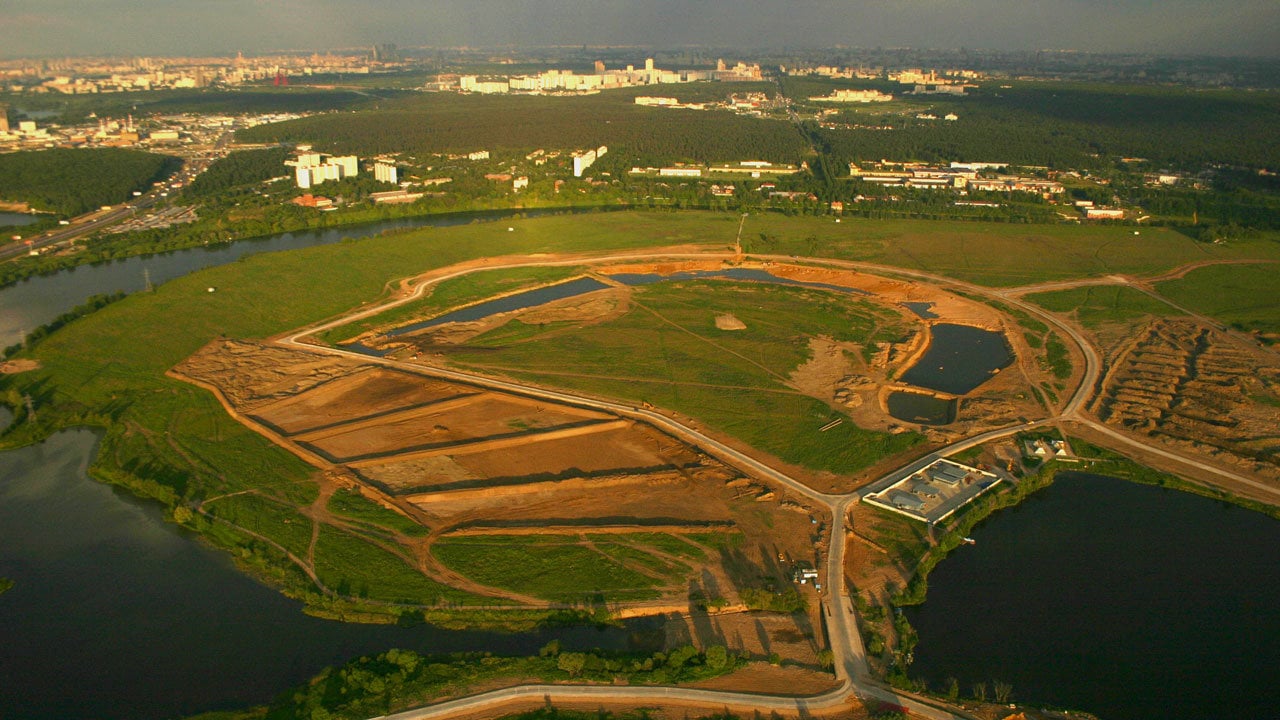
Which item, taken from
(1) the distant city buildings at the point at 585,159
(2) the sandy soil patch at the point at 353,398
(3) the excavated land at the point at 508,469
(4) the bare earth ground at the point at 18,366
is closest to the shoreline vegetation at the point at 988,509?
(3) the excavated land at the point at 508,469

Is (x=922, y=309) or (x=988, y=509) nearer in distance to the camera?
Result: (x=988, y=509)

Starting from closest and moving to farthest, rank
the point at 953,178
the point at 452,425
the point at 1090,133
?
1. the point at 452,425
2. the point at 953,178
3. the point at 1090,133

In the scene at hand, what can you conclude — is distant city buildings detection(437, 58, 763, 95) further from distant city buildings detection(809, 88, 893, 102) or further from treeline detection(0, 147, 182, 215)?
treeline detection(0, 147, 182, 215)

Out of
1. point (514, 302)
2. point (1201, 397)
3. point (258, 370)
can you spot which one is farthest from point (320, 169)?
point (1201, 397)

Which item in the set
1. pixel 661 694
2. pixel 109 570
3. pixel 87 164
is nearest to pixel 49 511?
pixel 109 570

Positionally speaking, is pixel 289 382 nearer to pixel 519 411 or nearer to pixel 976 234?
pixel 519 411

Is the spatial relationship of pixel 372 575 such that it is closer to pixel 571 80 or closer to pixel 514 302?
pixel 514 302
